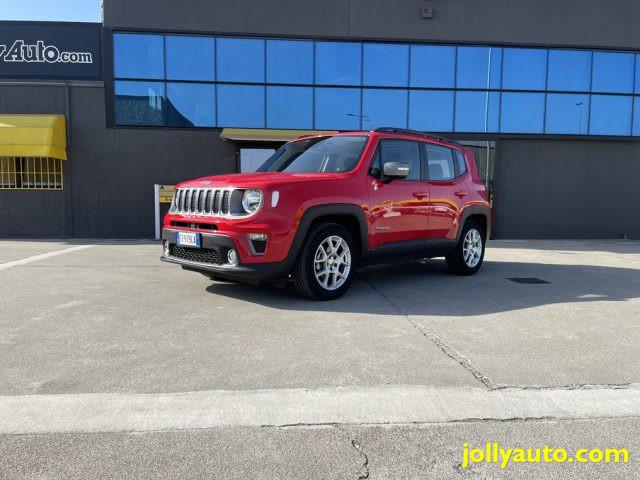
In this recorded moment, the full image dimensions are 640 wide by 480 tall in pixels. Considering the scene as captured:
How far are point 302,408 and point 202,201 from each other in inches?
117

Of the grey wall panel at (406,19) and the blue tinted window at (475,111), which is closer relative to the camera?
the grey wall panel at (406,19)

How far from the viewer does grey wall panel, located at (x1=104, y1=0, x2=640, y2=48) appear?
12.7 meters

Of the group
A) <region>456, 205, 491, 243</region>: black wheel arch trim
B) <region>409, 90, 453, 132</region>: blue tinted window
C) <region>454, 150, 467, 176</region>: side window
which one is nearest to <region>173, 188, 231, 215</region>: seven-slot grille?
<region>456, 205, 491, 243</region>: black wheel arch trim

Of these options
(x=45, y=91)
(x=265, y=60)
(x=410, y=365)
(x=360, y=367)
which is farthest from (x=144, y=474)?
(x=45, y=91)

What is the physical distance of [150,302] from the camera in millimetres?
4871

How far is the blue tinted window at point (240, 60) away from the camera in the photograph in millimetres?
12938

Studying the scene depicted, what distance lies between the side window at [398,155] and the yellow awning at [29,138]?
10174 mm

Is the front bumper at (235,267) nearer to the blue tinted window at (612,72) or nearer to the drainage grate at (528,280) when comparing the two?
the drainage grate at (528,280)

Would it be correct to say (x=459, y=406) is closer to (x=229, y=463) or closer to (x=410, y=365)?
(x=410, y=365)

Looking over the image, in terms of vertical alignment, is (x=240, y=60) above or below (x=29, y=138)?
above

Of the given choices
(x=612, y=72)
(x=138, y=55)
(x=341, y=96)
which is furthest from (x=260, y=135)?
(x=612, y=72)

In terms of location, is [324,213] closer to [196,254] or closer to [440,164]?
[196,254]

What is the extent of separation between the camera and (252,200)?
177 inches

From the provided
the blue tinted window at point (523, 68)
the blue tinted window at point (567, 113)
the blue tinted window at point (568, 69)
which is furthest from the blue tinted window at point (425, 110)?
the blue tinted window at point (568, 69)
